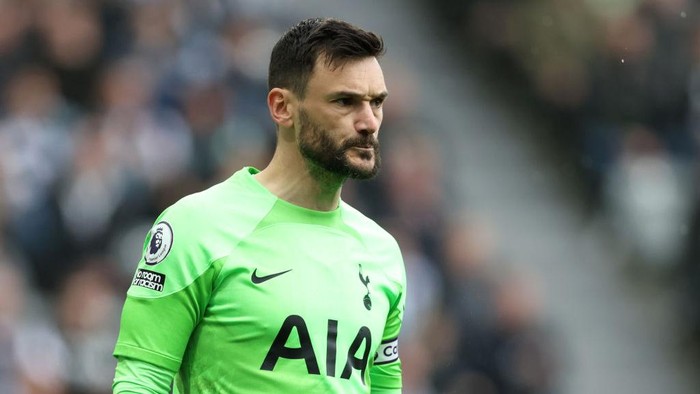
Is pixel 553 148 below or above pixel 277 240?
above

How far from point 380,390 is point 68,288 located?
4072 millimetres

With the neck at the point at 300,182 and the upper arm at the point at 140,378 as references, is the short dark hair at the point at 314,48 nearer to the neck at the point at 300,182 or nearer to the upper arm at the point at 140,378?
the neck at the point at 300,182

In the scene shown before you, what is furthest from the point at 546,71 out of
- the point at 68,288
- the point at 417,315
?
the point at 68,288

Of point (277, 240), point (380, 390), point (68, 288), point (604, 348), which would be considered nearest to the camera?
point (277, 240)

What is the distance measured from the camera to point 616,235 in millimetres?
10977

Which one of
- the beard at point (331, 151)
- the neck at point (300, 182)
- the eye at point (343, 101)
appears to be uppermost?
the eye at point (343, 101)

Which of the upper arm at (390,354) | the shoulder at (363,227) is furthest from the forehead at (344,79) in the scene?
the upper arm at (390,354)

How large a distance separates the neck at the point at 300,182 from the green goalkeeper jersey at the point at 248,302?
1.4 inches

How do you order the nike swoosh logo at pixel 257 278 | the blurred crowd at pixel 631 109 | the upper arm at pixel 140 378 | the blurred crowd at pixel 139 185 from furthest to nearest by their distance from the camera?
1. the blurred crowd at pixel 631 109
2. the blurred crowd at pixel 139 185
3. the nike swoosh logo at pixel 257 278
4. the upper arm at pixel 140 378

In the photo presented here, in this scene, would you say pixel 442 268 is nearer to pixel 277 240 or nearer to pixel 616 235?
pixel 616 235

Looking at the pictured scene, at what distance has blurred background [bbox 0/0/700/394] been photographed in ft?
26.3

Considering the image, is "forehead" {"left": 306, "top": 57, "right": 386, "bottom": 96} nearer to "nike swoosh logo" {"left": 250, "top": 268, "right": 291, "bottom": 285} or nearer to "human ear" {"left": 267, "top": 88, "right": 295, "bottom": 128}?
"human ear" {"left": 267, "top": 88, "right": 295, "bottom": 128}

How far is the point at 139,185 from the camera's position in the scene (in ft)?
27.0

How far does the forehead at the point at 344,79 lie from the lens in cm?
392
